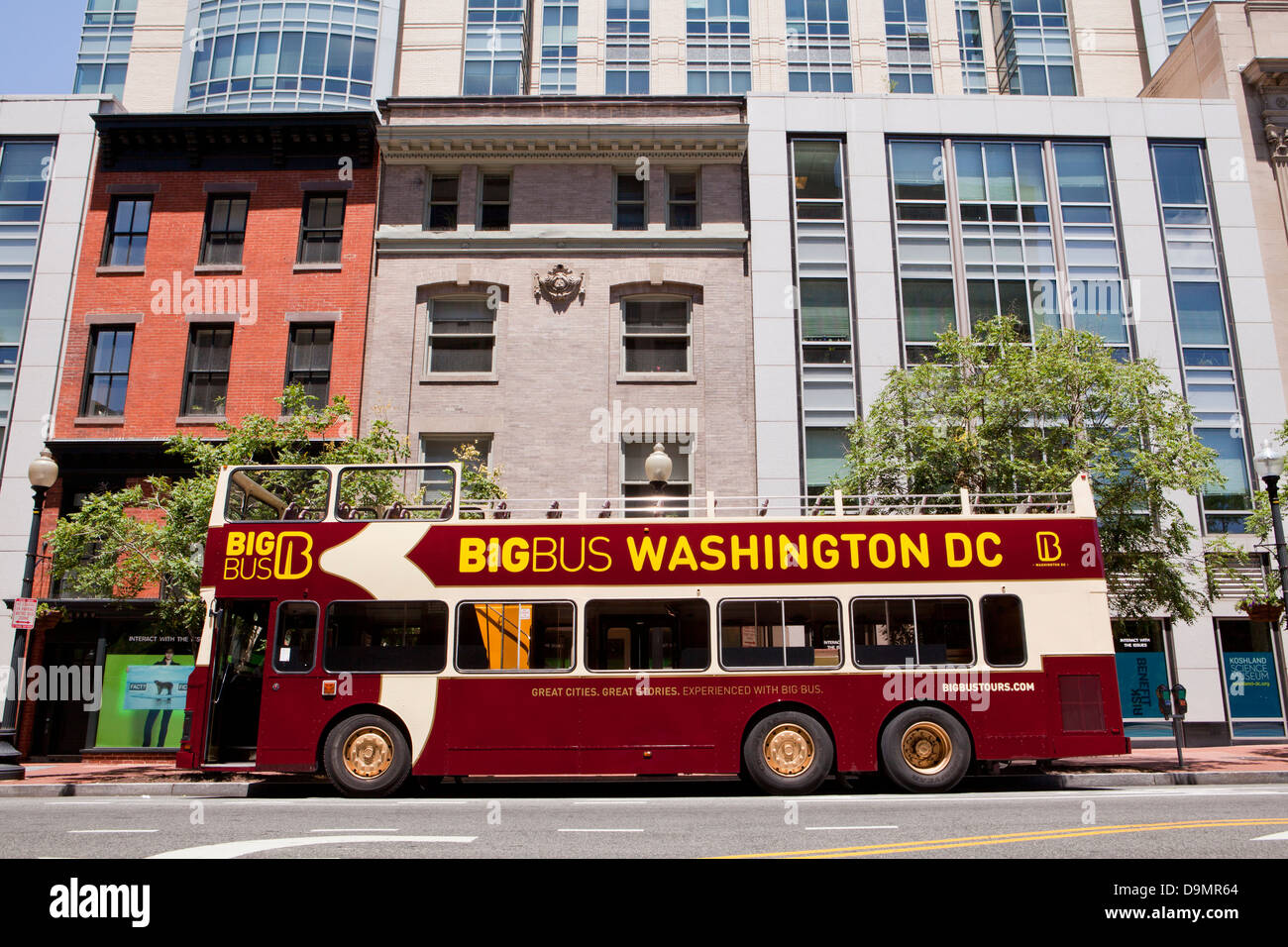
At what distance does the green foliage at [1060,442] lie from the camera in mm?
15977

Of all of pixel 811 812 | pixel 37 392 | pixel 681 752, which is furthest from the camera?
pixel 37 392

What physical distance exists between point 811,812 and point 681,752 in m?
2.63

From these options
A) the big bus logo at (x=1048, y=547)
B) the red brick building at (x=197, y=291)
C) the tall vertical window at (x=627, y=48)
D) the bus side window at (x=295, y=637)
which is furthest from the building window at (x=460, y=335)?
the tall vertical window at (x=627, y=48)

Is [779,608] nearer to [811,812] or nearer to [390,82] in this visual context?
[811,812]

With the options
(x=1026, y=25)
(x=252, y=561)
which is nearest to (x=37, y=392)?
(x=252, y=561)

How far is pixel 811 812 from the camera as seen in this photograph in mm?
9414

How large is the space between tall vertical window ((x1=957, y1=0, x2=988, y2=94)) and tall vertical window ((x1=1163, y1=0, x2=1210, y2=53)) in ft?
24.7

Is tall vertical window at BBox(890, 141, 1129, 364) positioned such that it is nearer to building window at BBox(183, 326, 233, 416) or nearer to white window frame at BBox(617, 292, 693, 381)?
white window frame at BBox(617, 292, 693, 381)

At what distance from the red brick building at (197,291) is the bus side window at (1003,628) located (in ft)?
51.7

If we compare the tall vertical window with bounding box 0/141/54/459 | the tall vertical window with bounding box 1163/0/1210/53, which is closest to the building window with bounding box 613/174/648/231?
the tall vertical window with bounding box 0/141/54/459

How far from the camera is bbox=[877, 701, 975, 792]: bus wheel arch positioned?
1157cm

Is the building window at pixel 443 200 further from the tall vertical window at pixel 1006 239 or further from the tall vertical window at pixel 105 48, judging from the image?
the tall vertical window at pixel 105 48

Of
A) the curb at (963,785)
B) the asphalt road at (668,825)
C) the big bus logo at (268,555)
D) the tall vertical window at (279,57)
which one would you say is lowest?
the curb at (963,785)

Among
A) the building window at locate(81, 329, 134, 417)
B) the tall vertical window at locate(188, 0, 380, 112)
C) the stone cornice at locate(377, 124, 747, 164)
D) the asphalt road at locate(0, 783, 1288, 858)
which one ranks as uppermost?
the tall vertical window at locate(188, 0, 380, 112)
